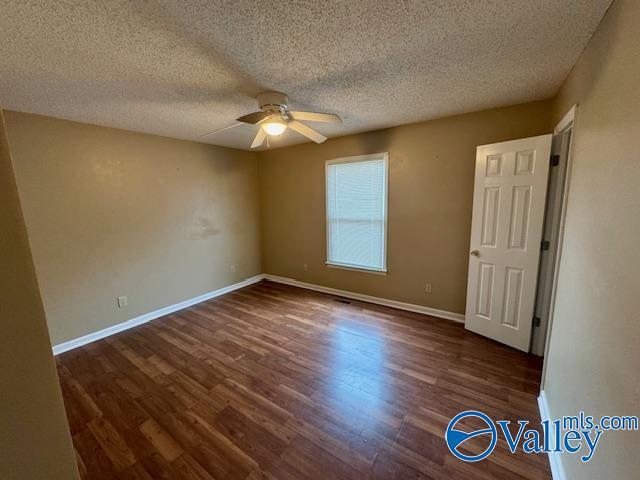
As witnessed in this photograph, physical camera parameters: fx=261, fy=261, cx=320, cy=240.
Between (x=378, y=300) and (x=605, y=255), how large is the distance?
2779 mm

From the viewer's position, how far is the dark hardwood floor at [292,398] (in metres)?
1.53

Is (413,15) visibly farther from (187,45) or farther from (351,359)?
(351,359)

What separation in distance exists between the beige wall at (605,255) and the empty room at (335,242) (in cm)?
2

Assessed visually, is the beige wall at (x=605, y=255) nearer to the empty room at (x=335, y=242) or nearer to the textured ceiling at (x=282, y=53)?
the empty room at (x=335, y=242)

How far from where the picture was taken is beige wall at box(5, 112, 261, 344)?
2598 mm

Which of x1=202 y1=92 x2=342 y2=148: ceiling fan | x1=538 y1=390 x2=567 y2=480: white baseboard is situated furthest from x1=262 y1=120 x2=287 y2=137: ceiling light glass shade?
x1=538 y1=390 x2=567 y2=480: white baseboard

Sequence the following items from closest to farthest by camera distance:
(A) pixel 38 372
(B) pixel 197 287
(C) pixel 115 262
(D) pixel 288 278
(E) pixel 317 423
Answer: (A) pixel 38 372 → (E) pixel 317 423 → (C) pixel 115 262 → (B) pixel 197 287 → (D) pixel 288 278

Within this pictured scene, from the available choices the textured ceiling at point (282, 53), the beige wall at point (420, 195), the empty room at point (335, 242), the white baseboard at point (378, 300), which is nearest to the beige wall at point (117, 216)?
the empty room at point (335, 242)

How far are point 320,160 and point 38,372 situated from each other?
12.7 feet

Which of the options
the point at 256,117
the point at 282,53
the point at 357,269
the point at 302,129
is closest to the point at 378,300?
the point at 357,269

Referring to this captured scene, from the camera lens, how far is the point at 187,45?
154 centimetres

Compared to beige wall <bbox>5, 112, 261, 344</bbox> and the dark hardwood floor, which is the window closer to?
the dark hardwood floor

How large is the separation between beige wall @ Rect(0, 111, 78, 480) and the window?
3.41 m

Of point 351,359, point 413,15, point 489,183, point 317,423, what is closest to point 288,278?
point 351,359
